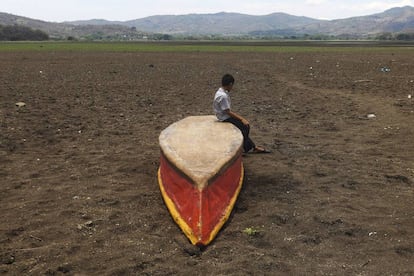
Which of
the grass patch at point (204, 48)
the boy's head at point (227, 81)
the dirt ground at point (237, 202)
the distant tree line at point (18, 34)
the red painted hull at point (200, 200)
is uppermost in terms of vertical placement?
the boy's head at point (227, 81)

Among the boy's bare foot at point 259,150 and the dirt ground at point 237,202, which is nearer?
the dirt ground at point 237,202

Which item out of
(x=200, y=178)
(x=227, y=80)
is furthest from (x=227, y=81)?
(x=200, y=178)

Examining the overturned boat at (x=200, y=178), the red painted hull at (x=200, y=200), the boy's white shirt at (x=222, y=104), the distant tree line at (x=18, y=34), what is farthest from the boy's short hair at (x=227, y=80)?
the distant tree line at (x=18, y=34)

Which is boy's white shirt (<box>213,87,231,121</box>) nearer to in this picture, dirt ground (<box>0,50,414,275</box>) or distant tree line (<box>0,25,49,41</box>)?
dirt ground (<box>0,50,414,275</box>)

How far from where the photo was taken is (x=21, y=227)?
531 cm

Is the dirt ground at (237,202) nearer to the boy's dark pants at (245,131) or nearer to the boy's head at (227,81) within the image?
the boy's dark pants at (245,131)

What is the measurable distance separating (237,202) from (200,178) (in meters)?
1.17

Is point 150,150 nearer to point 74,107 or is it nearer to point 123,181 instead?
point 123,181

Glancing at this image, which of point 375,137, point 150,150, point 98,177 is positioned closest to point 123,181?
point 98,177

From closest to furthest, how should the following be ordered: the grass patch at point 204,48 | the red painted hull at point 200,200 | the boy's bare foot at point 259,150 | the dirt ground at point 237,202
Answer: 1. the dirt ground at point 237,202
2. the red painted hull at point 200,200
3. the boy's bare foot at point 259,150
4. the grass patch at point 204,48

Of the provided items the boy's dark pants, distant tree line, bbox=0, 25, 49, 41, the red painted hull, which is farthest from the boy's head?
distant tree line, bbox=0, 25, 49, 41

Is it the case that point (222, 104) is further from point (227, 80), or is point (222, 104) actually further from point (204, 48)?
point (204, 48)

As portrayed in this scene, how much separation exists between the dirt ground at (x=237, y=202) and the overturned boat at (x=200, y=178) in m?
0.18

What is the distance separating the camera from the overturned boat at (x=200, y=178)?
4.92 m
